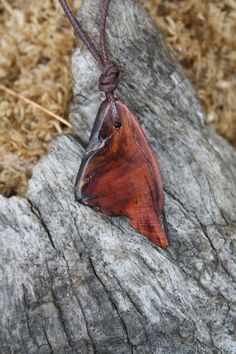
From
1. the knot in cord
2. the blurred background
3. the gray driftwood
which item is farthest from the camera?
Result: the blurred background

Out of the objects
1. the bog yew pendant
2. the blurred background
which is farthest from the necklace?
the blurred background

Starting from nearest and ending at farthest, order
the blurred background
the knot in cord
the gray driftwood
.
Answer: the gray driftwood
the knot in cord
the blurred background

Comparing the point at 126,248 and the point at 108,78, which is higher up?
the point at 108,78

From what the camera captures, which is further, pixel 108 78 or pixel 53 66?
pixel 53 66

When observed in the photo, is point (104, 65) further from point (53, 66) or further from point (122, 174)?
point (53, 66)

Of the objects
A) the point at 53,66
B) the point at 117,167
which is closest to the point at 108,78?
the point at 117,167

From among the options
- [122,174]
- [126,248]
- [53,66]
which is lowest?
[126,248]

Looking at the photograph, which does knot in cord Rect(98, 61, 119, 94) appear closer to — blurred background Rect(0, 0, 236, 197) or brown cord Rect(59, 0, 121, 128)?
brown cord Rect(59, 0, 121, 128)
